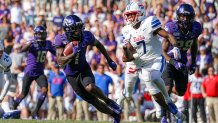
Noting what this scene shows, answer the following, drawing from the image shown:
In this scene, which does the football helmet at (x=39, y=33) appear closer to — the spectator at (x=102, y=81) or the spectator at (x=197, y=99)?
the spectator at (x=102, y=81)

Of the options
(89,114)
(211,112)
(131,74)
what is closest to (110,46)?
(89,114)

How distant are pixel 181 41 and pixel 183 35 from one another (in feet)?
0.38

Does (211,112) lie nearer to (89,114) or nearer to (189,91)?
(189,91)

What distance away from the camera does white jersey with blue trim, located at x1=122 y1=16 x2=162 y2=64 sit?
11688 millimetres

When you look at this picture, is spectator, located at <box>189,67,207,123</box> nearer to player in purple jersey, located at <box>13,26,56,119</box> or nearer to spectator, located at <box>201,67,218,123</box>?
spectator, located at <box>201,67,218,123</box>

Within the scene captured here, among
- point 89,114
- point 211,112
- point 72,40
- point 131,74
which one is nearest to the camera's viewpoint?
point 72,40

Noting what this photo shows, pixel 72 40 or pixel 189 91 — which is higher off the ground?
pixel 72 40

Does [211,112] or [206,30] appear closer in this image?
[211,112]

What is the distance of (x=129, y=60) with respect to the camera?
11.7 meters

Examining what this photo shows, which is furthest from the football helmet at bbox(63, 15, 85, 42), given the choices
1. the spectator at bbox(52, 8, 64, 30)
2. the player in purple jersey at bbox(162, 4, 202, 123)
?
the spectator at bbox(52, 8, 64, 30)

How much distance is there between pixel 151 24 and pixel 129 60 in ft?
2.11

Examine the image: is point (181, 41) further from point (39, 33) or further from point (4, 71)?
point (39, 33)

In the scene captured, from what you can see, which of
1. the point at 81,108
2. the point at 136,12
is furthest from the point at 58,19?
the point at 136,12

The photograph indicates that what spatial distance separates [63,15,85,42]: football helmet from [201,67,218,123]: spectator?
240 inches
